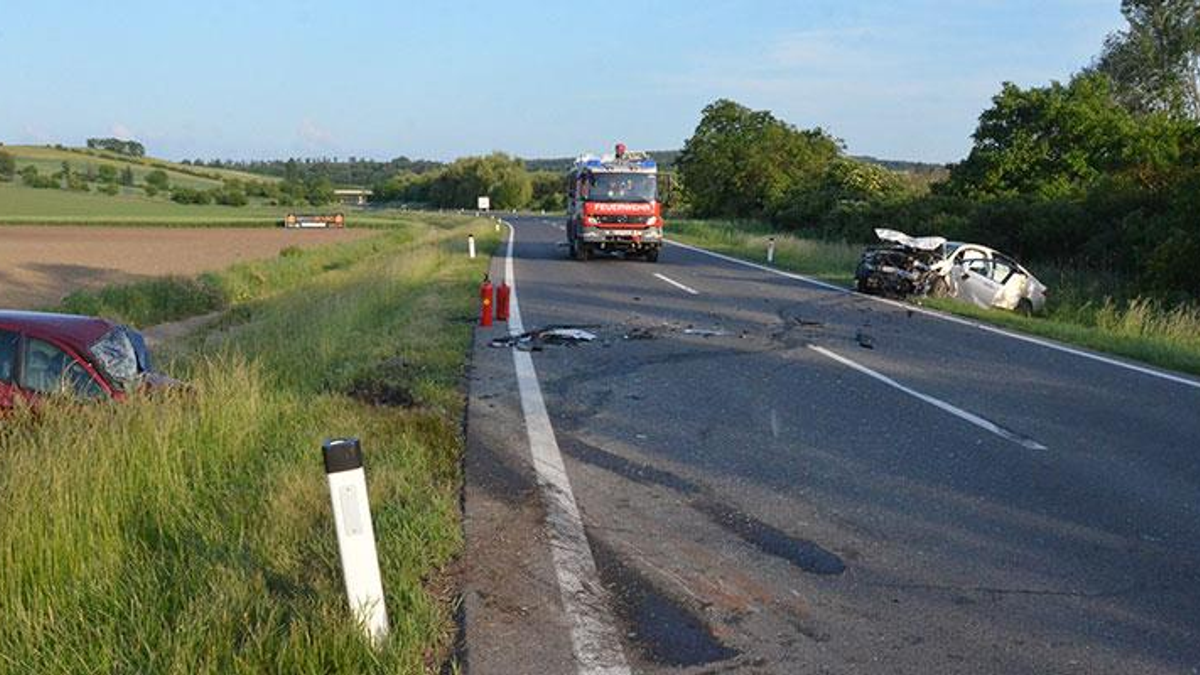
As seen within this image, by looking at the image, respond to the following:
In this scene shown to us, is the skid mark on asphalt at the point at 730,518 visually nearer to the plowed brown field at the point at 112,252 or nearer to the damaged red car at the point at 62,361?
the damaged red car at the point at 62,361

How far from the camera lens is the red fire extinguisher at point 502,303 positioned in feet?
51.1

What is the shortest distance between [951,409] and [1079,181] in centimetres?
3009

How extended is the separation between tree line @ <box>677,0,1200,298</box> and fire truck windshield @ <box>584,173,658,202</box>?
10413mm

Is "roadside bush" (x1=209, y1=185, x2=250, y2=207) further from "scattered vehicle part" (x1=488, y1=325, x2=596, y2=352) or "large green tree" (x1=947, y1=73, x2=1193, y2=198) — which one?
"scattered vehicle part" (x1=488, y1=325, x2=596, y2=352)

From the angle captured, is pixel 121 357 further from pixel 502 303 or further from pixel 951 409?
pixel 502 303

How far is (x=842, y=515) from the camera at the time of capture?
20.3 ft

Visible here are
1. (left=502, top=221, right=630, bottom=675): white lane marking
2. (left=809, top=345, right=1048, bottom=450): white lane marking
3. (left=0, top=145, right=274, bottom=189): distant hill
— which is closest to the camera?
(left=502, top=221, right=630, bottom=675): white lane marking

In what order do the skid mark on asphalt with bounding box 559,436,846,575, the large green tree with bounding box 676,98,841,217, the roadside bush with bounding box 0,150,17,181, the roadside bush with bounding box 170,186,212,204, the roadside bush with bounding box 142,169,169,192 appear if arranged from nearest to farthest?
1. the skid mark on asphalt with bounding box 559,436,846,575
2. the large green tree with bounding box 676,98,841,217
3. the roadside bush with bounding box 170,186,212,204
4. the roadside bush with bounding box 0,150,17,181
5. the roadside bush with bounding box 142,169,169,192

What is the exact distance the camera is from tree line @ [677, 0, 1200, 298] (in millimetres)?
25594

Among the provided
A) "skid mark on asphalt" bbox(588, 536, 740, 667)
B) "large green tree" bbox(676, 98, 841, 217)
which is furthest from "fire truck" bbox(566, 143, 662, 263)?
"large green tree" bbox(676, 98, 841, 217)

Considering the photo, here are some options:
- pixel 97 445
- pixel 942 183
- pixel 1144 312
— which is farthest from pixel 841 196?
pixel 97 445

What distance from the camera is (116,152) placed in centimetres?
16262

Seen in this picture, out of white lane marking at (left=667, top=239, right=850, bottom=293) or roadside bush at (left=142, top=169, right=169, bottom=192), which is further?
roadside bush at (left=142, top=169, right=169, bottom=192)

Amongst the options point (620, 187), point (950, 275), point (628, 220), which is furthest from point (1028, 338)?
point (620, 187)
